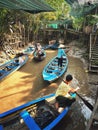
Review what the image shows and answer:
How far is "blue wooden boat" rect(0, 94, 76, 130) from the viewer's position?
15.7 ft

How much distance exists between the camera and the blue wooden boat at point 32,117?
4789 mm

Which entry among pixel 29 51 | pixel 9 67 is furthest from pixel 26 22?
pixel 9 67

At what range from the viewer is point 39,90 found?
8.41 m

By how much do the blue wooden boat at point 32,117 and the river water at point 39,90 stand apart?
2.01 feet

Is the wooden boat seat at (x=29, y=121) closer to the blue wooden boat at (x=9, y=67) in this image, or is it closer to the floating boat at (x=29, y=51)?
the blue wooden boat at (x=9, y=67)

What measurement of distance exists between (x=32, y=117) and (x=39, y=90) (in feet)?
10.7

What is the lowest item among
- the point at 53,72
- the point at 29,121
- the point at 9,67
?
the point at 29,121

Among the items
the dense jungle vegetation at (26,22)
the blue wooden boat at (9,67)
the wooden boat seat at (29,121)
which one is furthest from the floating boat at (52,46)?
the wooden boat seat at (29,121)

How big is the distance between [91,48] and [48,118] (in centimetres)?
875

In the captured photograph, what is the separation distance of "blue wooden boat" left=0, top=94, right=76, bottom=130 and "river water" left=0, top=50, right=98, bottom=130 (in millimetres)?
611

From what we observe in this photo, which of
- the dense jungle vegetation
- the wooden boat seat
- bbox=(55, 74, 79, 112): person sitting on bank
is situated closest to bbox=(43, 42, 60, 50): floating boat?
the dense jungle vegetation

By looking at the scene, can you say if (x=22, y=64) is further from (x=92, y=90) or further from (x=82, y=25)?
(x=82, y=25)

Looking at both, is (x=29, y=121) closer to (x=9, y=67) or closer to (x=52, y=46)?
(x=9, y=67)

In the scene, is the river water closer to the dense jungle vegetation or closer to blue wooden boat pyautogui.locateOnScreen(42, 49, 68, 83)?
blue wooden boat pyautogui.locateOnScreen(42, 49, 68, 83)
